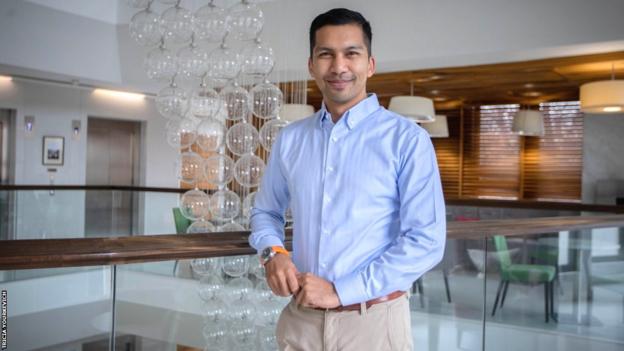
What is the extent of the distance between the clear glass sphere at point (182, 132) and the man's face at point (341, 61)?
15.4 ft

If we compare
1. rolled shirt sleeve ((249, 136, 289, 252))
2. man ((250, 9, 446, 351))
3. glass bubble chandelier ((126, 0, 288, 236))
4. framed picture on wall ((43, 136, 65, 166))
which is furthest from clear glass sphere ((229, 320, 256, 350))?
framed picture on wall ((43, 136, 65, 166))

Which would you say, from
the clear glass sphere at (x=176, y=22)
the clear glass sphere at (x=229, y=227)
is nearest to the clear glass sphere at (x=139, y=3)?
the clear glass sphere at (x=176, y=22)

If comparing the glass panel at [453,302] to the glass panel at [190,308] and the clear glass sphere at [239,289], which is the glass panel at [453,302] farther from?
the clear glass sphere at [239,289]

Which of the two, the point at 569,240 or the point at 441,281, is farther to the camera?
the point at 569,240

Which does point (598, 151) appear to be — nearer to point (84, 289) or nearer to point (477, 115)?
point (477, 115)

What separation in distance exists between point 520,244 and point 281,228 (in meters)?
3.76

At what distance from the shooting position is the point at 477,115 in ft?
38.6

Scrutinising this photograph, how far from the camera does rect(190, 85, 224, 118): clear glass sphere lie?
5652 mm

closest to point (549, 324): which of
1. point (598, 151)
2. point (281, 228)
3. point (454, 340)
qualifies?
point (454, 340)

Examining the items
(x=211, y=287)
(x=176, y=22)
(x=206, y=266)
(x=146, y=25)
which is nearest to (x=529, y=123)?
(x=176, y=22)

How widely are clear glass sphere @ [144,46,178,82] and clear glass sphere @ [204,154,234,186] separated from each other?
0.92 m

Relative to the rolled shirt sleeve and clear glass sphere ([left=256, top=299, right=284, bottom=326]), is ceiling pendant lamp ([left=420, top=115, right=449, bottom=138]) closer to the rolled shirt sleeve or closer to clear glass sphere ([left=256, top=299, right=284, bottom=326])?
clear glass sphere ([left=256, top=299, right=284, bottom=326])

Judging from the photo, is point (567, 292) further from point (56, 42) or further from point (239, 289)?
point (56, 42)

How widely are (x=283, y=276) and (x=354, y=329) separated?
0.73ft
